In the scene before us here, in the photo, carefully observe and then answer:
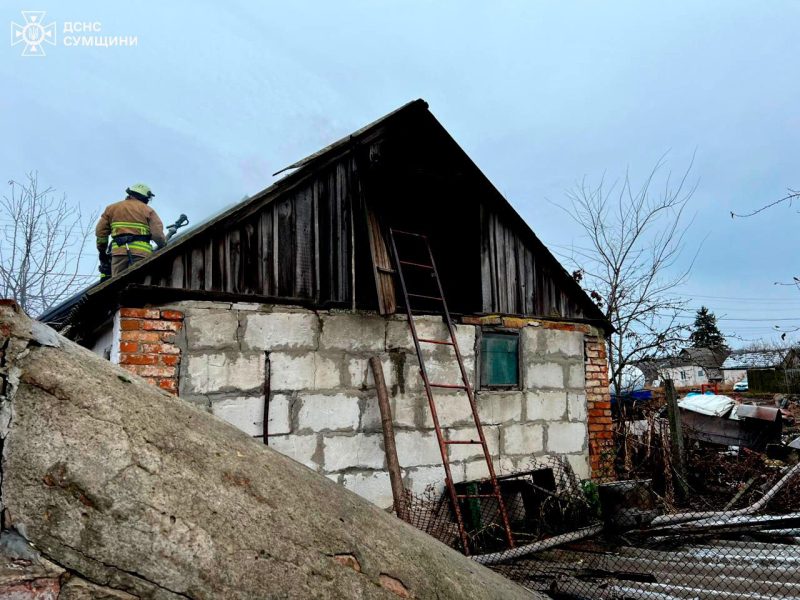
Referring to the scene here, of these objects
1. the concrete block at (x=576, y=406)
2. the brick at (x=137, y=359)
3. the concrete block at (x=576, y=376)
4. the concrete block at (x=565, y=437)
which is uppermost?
the brick at (x=137, y=359)

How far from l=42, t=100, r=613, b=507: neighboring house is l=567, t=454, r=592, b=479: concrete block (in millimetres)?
23

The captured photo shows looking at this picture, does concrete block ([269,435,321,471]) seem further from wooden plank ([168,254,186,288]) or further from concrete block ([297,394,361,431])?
wooden plank ([168,254,186,288])

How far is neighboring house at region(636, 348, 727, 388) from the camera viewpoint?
1176 centimetres

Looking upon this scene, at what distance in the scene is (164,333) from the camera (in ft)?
15.3

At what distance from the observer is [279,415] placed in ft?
16.6

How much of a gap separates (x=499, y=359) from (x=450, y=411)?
949 millimetres

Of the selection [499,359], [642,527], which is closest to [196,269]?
[499,359]

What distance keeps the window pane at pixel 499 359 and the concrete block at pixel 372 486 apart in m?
1.59

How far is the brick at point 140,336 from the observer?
14.8 feet

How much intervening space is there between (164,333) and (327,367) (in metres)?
1.46

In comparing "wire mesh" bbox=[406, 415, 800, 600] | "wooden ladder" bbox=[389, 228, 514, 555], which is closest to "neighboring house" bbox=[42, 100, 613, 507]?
"wooden ladder" bbox=[389, 228, 514, 555]

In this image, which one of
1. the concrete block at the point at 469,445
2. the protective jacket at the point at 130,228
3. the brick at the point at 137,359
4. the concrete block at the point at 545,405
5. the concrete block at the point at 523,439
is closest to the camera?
the brick at the point at 137,359

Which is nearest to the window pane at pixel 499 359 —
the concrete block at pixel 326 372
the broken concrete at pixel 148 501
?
the concrete block at pixel 326 372

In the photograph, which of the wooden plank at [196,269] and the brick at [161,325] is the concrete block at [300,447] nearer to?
the brick at [161,325]
